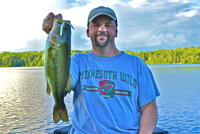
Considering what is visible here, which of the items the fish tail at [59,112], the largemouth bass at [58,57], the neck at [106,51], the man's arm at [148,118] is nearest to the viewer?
the largemouth bass at [58,57]

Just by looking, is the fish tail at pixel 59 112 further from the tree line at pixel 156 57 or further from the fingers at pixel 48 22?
the tree line at pixel 156 57

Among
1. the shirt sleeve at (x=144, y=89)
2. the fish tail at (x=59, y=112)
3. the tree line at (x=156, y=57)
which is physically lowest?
the fish tail at (x=59, y=112)

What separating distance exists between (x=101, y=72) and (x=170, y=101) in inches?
736

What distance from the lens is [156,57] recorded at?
156875 millimetres

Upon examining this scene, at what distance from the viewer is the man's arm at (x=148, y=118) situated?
9.05ft

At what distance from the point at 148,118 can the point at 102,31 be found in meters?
1.33

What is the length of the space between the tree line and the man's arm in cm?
14612

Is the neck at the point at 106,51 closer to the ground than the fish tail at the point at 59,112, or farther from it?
farther from it

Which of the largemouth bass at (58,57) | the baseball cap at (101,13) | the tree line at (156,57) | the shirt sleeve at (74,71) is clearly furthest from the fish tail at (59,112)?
the tree line at (156,57)

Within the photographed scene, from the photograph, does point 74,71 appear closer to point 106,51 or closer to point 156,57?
point 106,51

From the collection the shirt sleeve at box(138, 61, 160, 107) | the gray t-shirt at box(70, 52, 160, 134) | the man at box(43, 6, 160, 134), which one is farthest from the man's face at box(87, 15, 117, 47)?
the shirt sleeve at box(138, 61, 160, 107)

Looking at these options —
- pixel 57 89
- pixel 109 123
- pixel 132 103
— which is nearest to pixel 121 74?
pixel 132 103

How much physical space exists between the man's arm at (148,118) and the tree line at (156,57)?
479ft

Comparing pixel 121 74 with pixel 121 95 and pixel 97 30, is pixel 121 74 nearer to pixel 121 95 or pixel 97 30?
pixel 121 95
